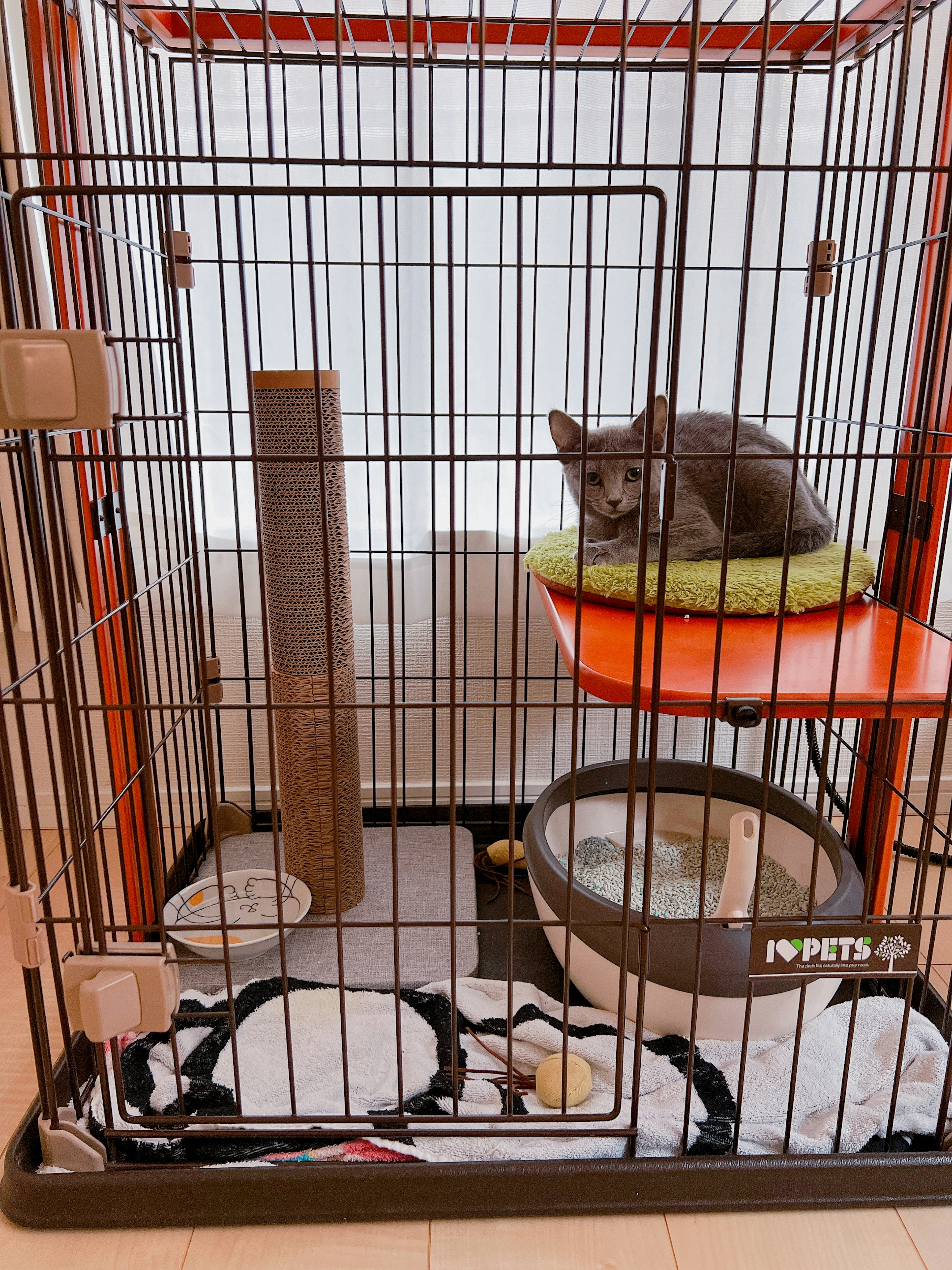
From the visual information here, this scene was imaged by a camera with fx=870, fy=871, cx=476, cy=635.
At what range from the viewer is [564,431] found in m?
1.44

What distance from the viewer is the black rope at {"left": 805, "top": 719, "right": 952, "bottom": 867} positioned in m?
1.23

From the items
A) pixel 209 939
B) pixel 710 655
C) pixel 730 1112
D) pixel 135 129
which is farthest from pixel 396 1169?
pixel 135 129

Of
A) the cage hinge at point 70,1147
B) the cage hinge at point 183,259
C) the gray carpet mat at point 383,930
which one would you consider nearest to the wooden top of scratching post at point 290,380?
the cage hinge at point 183,259

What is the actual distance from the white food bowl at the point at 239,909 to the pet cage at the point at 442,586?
0.11 feet

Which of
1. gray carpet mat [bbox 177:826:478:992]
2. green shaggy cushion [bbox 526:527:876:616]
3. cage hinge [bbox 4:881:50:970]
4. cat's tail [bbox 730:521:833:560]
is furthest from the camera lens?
cat's tail [bbox 730:521:833:560]

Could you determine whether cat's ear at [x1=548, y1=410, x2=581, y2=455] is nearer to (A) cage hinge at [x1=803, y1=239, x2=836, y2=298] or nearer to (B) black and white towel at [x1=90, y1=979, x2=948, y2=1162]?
(A) cage hinge at [x1=803, y1=239, x2=836, y2=298]

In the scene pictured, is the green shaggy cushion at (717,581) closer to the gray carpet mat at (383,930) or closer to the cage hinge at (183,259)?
the gray carpet mat at (383,930)

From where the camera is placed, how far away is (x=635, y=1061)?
97cm

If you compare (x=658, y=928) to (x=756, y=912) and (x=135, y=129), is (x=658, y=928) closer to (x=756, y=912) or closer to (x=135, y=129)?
(x=756, y=912)

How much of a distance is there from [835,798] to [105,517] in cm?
126

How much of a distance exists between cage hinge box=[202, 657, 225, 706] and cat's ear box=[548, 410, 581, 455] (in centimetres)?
65

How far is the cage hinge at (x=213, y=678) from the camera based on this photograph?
120cm

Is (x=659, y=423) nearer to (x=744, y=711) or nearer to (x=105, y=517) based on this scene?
(x=744, y=711)

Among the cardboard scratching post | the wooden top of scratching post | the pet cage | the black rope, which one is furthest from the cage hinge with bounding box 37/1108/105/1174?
the wooden top of scratching post
